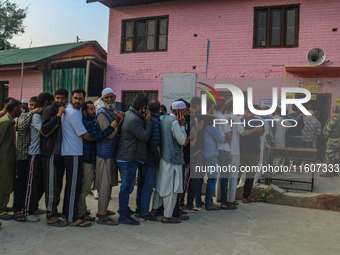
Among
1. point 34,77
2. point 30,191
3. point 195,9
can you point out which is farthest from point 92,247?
point 34,77

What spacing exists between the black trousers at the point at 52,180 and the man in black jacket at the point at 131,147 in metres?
0.80

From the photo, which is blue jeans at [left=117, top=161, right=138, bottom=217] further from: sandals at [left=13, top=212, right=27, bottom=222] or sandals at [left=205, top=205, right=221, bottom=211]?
sandals at [left=205, top=205, right=221, bottom=211]

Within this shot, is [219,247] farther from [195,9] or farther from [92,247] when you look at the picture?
[195,9]

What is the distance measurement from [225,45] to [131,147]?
732 cm

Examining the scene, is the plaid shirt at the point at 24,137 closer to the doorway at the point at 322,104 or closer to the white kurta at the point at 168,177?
the white kurta at the point at 168,177

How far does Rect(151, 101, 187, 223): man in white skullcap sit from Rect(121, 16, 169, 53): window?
737 centimetres

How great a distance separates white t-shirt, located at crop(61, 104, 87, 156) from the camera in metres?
4.07

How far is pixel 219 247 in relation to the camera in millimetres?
3670

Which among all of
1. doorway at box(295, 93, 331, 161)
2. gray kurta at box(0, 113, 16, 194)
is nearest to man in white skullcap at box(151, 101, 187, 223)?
gray kurta at box(0, 113, 16, 194)

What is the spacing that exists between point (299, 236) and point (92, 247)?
2.63 m

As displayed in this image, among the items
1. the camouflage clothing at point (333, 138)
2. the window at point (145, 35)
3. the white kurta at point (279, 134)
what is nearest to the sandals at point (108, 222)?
the white kurta at point (279, 134)

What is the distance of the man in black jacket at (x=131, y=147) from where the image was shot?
4.27 meters

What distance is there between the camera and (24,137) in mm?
4371

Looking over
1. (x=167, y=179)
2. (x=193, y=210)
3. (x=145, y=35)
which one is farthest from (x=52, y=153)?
(x=145, y=35)
